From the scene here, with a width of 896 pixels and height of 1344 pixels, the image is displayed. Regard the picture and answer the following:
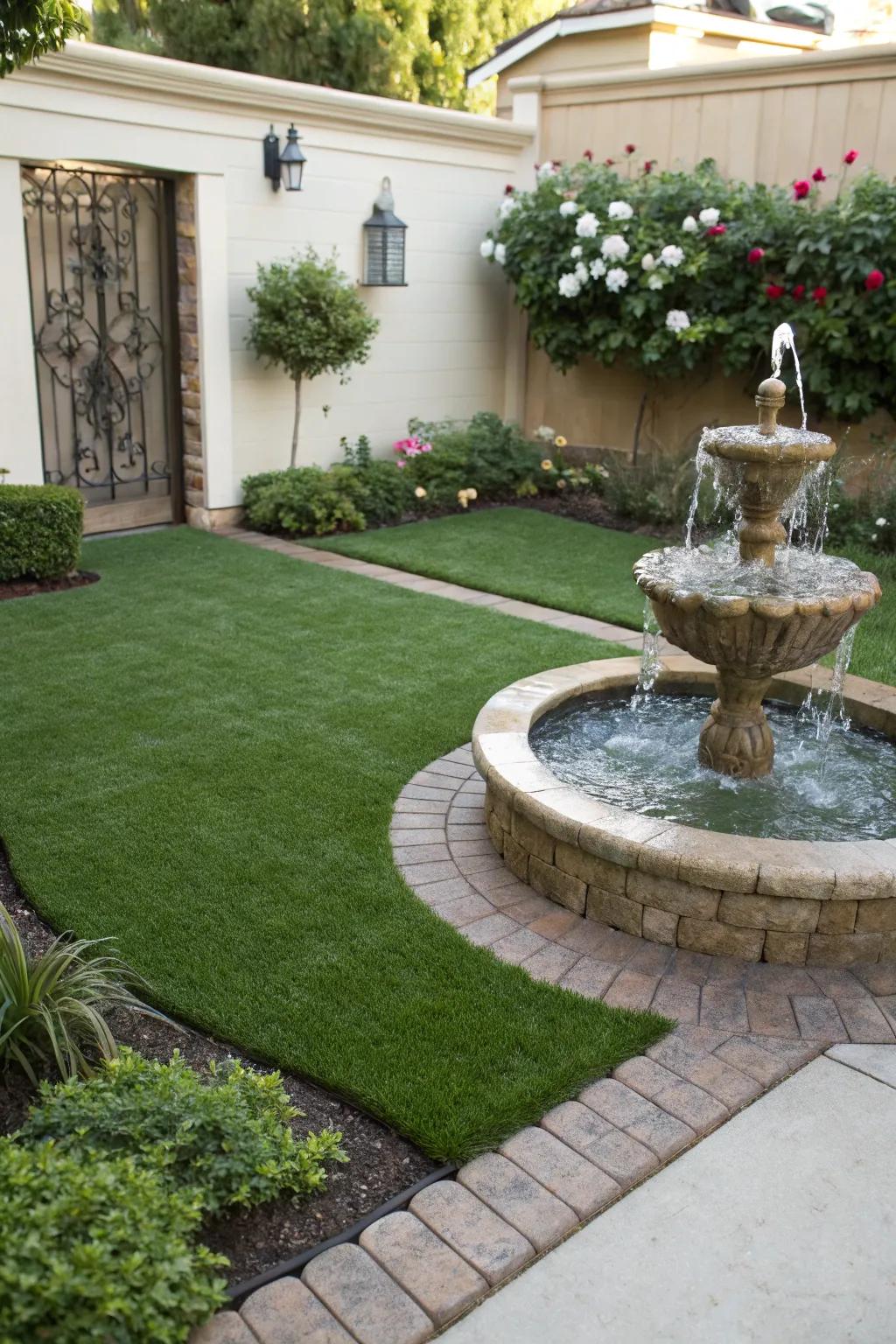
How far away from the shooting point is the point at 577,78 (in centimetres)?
1005

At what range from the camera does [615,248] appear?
9016 mm

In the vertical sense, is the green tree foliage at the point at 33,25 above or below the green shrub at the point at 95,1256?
above

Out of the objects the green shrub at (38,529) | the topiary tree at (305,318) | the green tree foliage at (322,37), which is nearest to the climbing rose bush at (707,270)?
the topiary tree at (305,318)

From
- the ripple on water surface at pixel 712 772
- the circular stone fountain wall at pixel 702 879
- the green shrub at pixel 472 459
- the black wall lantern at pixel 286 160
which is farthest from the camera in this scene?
the green shrub at pixel 472 459

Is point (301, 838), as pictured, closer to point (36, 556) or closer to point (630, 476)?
point (36, 556)

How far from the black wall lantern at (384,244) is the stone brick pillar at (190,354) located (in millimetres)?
1526

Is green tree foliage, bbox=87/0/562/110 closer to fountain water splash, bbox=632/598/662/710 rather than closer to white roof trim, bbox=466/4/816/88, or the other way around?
white roof trim, bbox=466/4/816/88

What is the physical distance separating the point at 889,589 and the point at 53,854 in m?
5.34

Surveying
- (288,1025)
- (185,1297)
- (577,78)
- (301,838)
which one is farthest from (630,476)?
(185,1297)

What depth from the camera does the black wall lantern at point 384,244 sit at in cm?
937

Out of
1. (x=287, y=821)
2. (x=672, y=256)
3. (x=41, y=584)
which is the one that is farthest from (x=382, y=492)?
(x=287, y=821)

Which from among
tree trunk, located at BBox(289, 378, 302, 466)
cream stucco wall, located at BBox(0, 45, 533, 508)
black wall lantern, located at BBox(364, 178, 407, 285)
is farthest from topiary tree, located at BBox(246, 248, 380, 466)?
black wall lantern, located at BBox(364, 178, 407, 285)

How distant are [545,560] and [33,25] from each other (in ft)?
15.6

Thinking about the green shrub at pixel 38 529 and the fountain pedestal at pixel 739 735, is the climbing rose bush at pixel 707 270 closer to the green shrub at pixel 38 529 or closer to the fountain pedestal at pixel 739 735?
the green shrub at pixel 38 529
